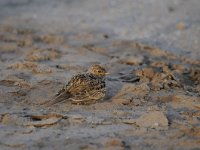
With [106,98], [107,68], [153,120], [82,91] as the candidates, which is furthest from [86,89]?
[107,68]

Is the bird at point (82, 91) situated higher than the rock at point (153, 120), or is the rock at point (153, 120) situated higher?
the bird at point (82, 91)

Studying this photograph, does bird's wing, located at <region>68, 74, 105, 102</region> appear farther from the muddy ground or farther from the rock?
the rock

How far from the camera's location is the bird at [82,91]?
23.9 ft

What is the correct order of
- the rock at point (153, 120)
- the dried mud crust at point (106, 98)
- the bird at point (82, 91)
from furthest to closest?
the bird at point (82, 91), the rock at point (153, 120), the dried mud crust at point (106, 98)

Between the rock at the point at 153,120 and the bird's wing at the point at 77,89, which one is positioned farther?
the bird's wing at the point at 77,89

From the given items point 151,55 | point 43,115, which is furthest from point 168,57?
point 43,115

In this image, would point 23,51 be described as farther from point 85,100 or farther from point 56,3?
point 56,3

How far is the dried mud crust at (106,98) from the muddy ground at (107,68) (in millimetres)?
12

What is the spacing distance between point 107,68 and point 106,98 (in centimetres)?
170

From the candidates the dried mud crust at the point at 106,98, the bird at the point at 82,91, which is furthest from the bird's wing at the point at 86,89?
the dried mud crust at the point at 106,98

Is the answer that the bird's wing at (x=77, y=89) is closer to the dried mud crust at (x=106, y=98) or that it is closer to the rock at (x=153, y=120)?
the dried mud crust at (x=106, y=98)

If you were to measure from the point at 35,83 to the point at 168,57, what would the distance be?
308 centimetres

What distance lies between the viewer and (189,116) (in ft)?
23.4

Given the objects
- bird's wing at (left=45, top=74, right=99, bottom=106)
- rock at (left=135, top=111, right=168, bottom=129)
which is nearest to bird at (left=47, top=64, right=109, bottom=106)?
bird's wing at (left=45, top=74, right=99, bottom=106)
